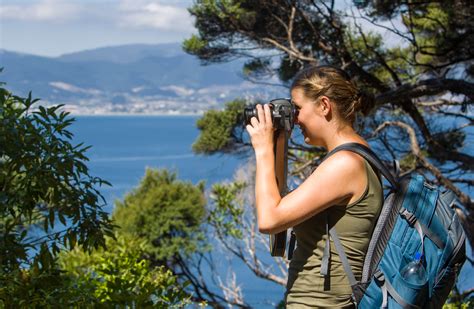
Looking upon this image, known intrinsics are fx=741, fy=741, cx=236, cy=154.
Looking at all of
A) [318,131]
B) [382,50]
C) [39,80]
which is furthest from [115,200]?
[39,80]

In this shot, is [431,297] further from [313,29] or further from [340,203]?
[313,29]

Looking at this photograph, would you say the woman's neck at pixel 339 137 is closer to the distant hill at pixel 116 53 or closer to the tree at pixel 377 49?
the tree at pixel 377 49

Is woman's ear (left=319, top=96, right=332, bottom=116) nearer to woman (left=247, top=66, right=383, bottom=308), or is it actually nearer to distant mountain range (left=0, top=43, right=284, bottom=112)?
woman (left=247, top=66, right=383, bottom=308)

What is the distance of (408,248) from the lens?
1494 millimetres

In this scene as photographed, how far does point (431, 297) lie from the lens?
1.52m

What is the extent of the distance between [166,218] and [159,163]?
28532 millimetres

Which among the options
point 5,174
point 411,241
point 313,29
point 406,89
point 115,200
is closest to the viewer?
point 411,241

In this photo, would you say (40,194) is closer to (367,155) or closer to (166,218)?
(367,155)

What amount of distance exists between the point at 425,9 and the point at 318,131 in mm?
6219

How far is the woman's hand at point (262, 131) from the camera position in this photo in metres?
1.59

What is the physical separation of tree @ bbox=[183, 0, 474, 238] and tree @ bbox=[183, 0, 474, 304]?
0.01 meters

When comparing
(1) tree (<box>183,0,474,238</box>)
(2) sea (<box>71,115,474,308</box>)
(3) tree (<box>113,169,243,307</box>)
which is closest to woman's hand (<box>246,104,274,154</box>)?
(1) tree (<box>183,0,474,238</box>)

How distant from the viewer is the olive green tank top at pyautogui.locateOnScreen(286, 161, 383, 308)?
1.54m

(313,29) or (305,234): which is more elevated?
(313,29)
